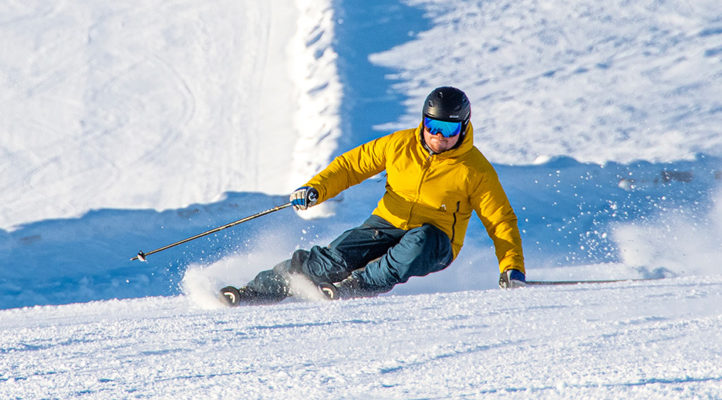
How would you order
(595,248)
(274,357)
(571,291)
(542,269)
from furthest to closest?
(595,248), (542,269), (571,291), (274,357)

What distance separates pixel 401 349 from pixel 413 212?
1.32m

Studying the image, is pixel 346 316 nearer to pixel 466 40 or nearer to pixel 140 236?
pixel 140 236

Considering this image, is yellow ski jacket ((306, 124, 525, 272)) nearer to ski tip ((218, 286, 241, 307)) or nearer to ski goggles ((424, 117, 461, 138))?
ski goggles ((424, 117, 461, 138))

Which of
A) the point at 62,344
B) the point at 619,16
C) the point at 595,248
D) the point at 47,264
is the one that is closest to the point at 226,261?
the point at 47,264

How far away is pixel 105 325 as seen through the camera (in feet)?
9.19

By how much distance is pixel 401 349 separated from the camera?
218 centimetres

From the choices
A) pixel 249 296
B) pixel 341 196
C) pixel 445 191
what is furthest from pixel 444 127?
pixel 341 196

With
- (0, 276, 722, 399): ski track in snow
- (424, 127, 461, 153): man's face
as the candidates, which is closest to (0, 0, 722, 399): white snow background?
(0, 276, 722, 399): ski track in snow

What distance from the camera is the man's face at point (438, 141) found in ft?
10.6

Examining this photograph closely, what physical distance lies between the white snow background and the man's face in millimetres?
670

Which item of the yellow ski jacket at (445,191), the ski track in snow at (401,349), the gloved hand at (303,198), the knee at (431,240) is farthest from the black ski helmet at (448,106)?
the ski track in snow at (401,349)

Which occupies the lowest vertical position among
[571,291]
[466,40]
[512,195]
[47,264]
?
[571,291]

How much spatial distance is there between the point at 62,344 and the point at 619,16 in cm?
698

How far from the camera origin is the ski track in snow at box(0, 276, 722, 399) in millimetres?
1773
